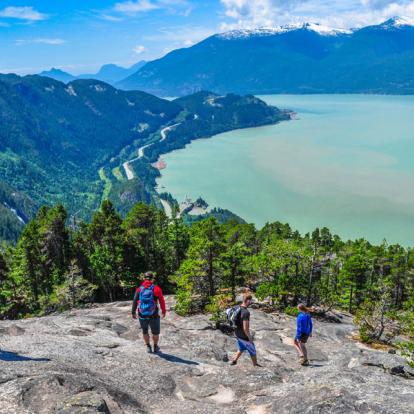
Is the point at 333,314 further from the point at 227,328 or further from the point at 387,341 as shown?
the point at 227,328

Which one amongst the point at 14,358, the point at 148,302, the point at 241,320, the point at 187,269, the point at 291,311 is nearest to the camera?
the point at 14,358

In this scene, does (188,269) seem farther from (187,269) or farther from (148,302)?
(148,302)

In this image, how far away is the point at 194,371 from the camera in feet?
61.0

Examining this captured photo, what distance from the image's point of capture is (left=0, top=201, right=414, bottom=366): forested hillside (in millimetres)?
38209

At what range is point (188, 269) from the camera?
127 feet

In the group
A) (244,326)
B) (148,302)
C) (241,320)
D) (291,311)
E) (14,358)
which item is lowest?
(291,311)

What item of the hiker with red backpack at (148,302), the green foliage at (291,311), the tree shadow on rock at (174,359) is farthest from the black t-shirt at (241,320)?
the green foliage at (291,311)

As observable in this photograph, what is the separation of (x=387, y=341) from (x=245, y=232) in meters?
48.5

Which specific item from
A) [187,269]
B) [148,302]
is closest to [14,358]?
[148,302]

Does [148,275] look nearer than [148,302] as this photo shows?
Yes

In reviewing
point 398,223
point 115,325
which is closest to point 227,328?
point 115,325

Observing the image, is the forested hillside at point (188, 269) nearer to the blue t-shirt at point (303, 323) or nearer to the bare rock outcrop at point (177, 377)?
the bare rock outcrop at point (177, 377)

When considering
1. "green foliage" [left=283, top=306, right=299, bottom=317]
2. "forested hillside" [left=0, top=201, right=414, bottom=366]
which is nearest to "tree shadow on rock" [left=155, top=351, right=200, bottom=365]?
"forested hillside" [left=0, top=201, right=414, bottom=366]

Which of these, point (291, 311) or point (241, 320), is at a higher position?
point (241, 320)
